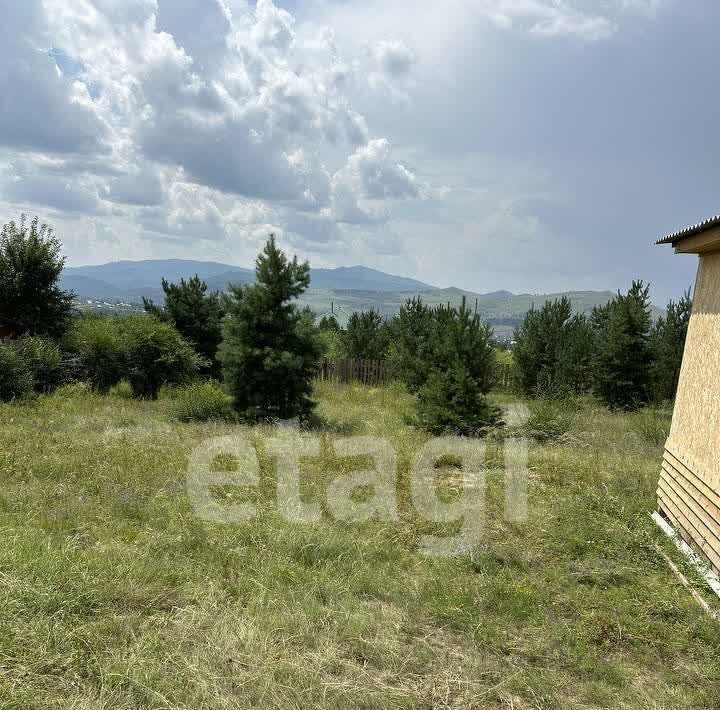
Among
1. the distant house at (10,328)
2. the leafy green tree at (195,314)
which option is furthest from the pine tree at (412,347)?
the distant house at (10,328)

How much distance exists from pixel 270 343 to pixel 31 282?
8.03 m

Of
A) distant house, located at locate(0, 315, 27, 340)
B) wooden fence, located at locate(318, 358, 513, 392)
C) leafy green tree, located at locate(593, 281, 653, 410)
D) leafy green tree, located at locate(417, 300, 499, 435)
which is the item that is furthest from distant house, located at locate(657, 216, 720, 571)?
distant house, located at locate(0, 315, 27, 340)

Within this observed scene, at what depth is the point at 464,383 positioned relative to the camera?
36.0 ft

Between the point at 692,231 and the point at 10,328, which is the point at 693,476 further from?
the point at 10,328

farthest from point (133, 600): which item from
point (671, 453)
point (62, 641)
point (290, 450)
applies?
point (671, 453)

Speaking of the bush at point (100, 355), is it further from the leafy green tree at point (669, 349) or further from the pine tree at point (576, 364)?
the leafy green tree at point (669, 349)

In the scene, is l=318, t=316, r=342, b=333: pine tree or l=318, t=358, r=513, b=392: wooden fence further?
l=318, t=316, r=342, b=333: pine tree

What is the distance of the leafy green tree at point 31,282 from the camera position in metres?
14.8

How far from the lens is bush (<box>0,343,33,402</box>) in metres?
11.6

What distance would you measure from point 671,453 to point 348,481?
370 cm

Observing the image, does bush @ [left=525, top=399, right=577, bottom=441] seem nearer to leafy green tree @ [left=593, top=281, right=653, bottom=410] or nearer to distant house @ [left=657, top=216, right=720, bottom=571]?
distant house @ [left=657, top=216, right=720, bottom=571]

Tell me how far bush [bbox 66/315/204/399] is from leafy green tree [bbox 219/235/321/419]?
456cm

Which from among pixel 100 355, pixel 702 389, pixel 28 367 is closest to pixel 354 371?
pixel 100 355

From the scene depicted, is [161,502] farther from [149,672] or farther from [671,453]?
[671,453]
